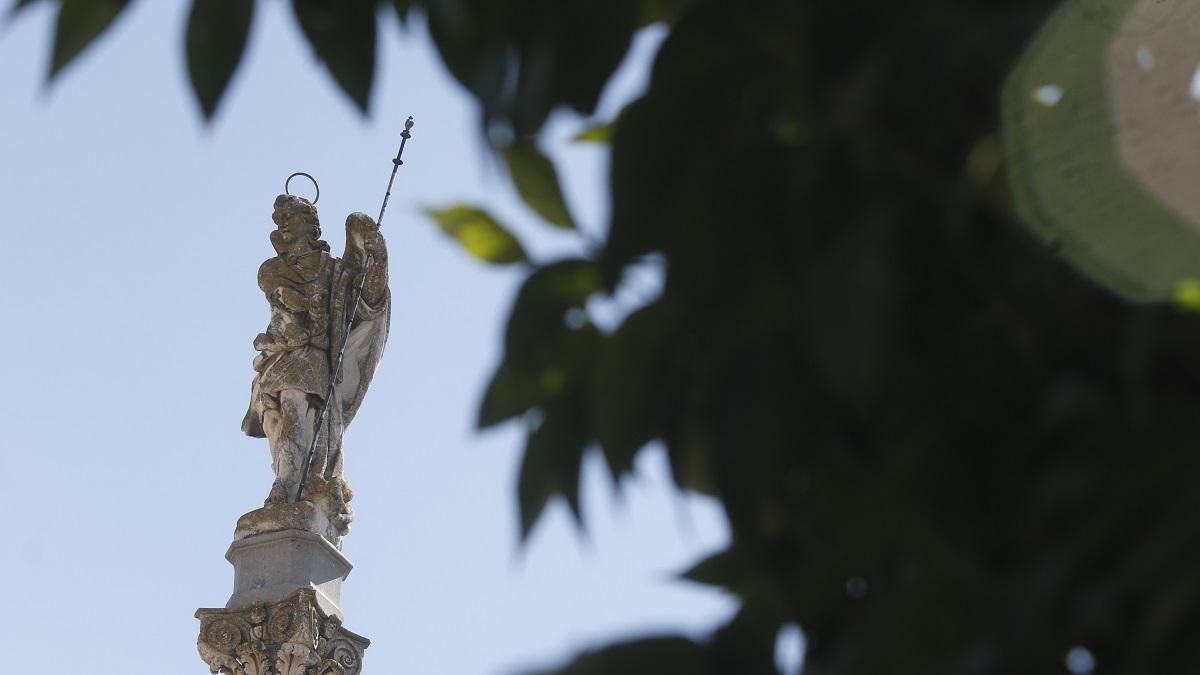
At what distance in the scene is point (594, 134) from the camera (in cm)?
188

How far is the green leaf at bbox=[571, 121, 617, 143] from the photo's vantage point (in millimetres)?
1870

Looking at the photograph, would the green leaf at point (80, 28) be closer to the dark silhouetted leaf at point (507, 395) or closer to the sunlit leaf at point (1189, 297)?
the dark silhouetted leaf at point (507, 395)

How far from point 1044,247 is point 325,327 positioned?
993 cm

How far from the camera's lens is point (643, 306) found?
1.70 meters

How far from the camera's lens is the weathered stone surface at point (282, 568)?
10406 millimetres

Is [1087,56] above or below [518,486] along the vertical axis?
above

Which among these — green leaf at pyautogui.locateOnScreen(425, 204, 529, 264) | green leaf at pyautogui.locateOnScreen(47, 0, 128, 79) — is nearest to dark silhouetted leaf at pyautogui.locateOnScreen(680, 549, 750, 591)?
green leaf at pyautogui.locateOnScreen(425, 204, 529, 264)

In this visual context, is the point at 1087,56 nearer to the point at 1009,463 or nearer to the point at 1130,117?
the point at 1130,117

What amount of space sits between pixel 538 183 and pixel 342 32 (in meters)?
0.22

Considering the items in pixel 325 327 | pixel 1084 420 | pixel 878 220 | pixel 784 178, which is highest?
pixel 325 327

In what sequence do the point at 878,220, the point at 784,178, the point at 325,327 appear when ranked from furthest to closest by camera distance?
the point at 325,327
the point at 784,178
the point at 878,220

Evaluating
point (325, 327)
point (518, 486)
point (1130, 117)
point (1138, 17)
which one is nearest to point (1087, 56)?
point (1130, 117)

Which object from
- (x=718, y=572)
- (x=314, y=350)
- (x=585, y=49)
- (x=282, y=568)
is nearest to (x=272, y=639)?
(x=282, y=568)

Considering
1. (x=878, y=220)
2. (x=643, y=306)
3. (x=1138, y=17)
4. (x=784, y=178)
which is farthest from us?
(x=1138, y=17)
